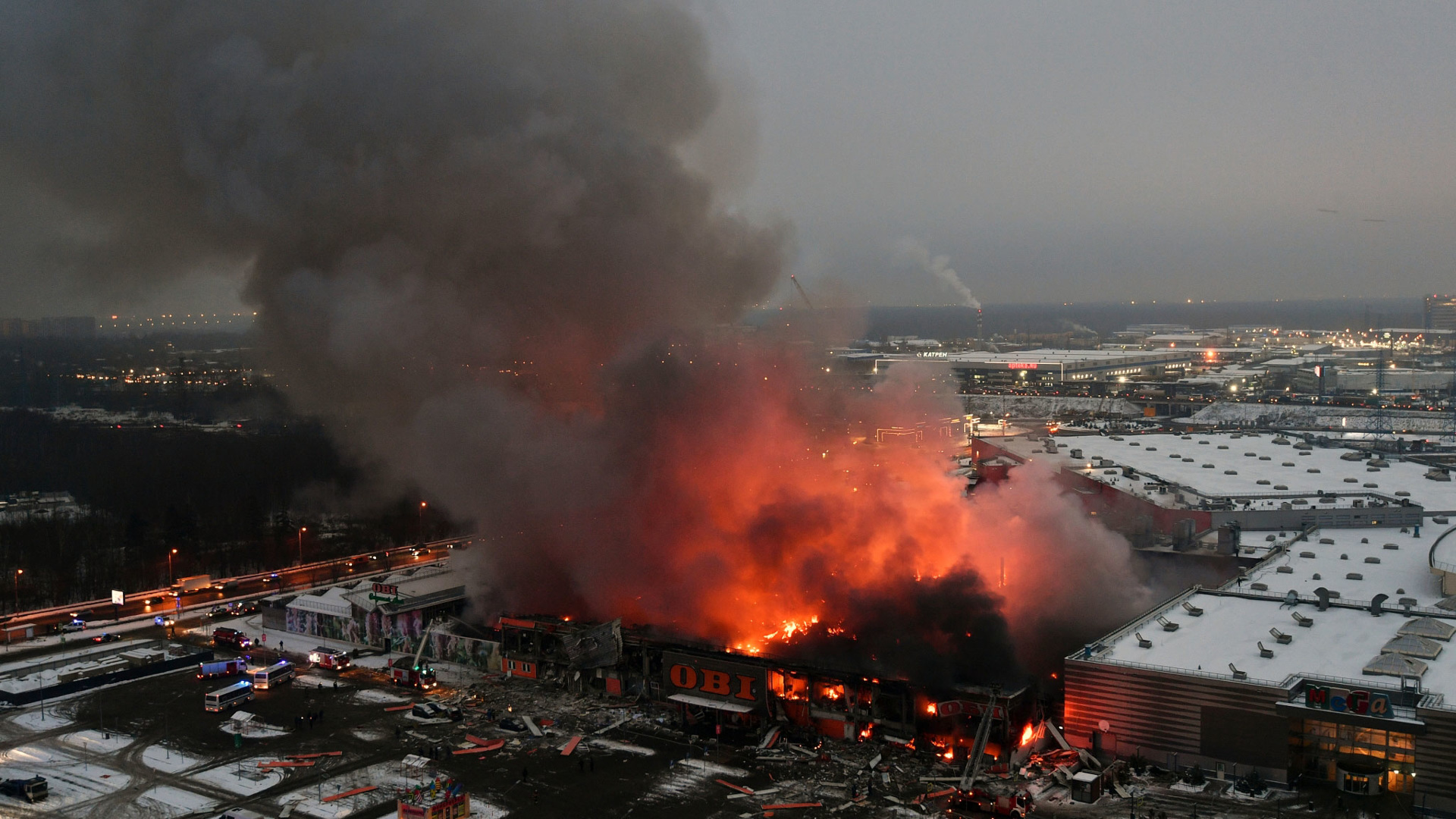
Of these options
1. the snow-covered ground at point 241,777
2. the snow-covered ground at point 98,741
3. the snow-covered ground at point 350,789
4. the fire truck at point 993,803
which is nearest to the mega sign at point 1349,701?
the fire truck at point 993,803

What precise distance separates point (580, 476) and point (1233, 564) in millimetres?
23058

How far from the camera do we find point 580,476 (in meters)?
33.4

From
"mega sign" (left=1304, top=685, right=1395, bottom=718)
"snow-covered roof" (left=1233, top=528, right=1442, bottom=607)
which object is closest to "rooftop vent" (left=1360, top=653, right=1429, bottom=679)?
"mega sign" (left=1304, top=685, right=1395, bottom=718)

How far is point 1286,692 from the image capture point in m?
24.2

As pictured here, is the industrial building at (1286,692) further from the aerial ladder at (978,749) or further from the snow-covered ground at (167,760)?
the snow-covered ground at (167,760)

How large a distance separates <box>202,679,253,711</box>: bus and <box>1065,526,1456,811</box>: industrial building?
2250 cm

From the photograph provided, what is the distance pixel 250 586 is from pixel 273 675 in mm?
15505

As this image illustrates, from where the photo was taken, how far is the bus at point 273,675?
108 feet

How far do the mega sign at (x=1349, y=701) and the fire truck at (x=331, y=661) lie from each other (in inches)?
1079

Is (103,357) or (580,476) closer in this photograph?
(580,476)

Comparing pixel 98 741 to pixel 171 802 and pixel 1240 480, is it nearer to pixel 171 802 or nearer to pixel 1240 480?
pixel 171 802

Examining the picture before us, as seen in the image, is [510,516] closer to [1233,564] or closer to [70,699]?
[70,699]

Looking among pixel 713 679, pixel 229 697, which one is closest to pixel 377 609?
pixel 229 697

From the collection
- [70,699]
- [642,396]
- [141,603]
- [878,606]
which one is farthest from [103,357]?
[878,606]
